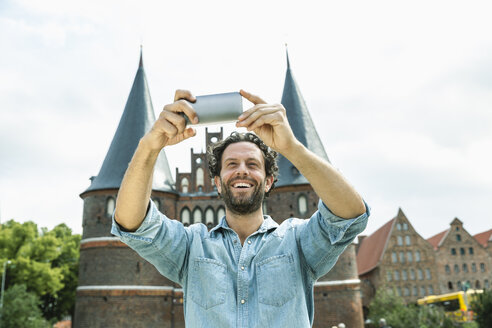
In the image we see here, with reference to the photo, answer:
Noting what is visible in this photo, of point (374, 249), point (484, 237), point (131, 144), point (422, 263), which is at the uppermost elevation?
point (131, 144)

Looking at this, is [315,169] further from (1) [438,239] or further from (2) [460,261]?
(1) [438,239]

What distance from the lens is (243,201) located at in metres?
2.04

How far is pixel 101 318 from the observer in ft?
68.1

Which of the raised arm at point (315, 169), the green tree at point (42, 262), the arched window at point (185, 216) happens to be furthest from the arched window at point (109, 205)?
the raised arm at point (315, 169)

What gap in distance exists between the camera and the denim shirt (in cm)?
185

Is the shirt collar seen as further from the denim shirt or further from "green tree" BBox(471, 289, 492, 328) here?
"green tree" BBox(471, 289, 492, 328)

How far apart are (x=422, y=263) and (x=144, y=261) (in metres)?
26.7

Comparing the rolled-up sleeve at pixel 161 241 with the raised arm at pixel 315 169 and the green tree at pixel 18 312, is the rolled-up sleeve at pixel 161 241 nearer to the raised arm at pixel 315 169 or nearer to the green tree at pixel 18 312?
the raised arm at pixel 315 169

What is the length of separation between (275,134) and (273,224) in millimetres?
532

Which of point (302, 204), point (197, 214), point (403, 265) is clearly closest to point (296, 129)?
point (302, 204)

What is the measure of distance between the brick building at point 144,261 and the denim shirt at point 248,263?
2037cm

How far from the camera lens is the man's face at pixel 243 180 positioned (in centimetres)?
205

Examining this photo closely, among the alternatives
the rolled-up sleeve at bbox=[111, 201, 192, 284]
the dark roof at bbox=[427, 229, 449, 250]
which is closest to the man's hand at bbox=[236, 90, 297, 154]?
the rolled-up sleeve at bbox=[111, 201, 192, 284]

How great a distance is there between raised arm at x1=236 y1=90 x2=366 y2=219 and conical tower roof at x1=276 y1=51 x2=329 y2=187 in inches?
790
